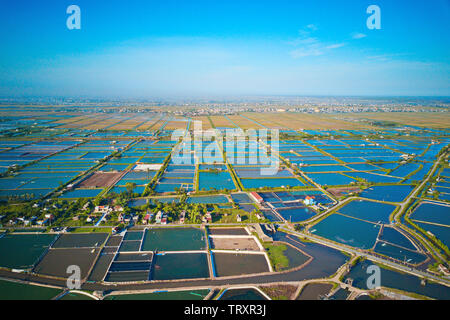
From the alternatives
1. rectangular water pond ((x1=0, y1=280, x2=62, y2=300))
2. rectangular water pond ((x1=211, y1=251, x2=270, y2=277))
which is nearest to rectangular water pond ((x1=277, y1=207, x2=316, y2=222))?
rectangular water pond ((x1=211, y1=251, x2=270, y2=277))

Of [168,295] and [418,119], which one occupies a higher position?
[418,119]

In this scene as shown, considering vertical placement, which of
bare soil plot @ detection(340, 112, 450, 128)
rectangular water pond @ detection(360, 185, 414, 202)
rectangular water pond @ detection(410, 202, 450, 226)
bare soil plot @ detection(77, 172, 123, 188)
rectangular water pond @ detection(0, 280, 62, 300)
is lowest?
rectangular water pond @ detection(0, 280, 62, 300)

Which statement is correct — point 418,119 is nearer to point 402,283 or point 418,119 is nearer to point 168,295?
point 402,283

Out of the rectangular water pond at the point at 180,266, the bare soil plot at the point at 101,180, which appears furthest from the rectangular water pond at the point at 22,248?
the bare soil plot at the point at 101,180

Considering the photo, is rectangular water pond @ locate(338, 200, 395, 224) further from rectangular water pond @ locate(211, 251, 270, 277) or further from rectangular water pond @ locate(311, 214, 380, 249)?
rectangular water pond @ locate(211, 251, 270, 277)

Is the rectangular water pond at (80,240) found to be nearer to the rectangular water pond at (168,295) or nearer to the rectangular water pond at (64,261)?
the rectangular water pond at (64,261)

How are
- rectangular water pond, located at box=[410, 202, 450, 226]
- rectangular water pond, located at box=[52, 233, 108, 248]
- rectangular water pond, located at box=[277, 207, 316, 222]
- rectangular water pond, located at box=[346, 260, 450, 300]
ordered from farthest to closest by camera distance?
rectangular water pond, located at box=[410, 202, 450, 226]
rectangular water pond, located at box=[277, 207, 316, 222]
rectangular water pond, located at box=[52, 233, 108, 248]
rectangular water pond, located at box=[346, 260, 450, 300]

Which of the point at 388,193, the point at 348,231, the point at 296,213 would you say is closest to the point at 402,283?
the point at 348,231
